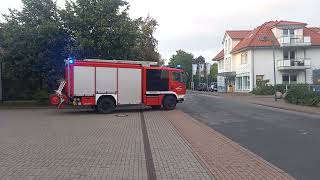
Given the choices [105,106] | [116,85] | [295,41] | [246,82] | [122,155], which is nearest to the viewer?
[122,155]

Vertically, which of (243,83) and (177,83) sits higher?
(243,83)

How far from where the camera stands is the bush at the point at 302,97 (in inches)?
1141

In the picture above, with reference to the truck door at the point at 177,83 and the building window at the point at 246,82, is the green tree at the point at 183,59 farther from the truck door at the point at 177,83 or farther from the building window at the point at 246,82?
the truck door at the point at 177,83

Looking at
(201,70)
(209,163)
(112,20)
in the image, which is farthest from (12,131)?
(201,70)

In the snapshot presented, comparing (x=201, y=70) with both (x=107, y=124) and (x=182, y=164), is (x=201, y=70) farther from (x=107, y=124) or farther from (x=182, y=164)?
(x=182, y=164)

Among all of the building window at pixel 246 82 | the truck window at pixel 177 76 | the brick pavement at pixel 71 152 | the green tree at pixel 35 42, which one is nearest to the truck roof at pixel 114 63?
the truck window at pixel 177 76

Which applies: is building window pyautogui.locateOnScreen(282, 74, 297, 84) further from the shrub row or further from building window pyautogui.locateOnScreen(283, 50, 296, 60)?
the shrub row

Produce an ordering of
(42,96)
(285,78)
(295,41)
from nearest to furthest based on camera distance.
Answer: (42,96) < (295,41) < (285,78)

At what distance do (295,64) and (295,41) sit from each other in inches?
111

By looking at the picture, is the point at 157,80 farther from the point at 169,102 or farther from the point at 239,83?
the point at 239,83

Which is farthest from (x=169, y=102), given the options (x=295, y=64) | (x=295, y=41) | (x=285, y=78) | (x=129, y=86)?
(x=285, y=78)

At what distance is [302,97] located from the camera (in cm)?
3036

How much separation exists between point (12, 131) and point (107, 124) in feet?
13.1

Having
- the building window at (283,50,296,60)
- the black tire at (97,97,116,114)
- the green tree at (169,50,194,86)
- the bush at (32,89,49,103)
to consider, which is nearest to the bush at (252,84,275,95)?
the building window at (283,50,296,60)
